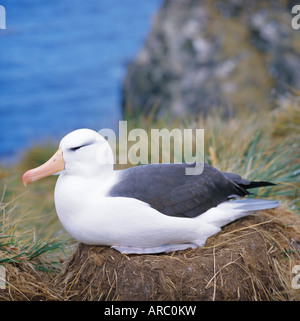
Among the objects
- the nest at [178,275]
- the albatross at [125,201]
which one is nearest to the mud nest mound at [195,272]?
the nest at [178,275]

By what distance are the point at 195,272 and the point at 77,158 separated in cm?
120

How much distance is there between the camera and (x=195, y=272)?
146 inches

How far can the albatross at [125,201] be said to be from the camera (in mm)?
3592

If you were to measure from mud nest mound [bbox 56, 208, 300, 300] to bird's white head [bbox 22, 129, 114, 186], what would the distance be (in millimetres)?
637

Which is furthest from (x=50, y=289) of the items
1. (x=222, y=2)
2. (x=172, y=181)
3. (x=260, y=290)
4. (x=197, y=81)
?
(x=222, y=2)

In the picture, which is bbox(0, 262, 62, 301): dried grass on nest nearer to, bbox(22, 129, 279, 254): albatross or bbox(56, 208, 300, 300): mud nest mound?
bbox(56, 208, 300, 300): mud nest mound

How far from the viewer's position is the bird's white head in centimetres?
368

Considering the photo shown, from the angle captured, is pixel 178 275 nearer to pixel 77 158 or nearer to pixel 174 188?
pixel 174 188

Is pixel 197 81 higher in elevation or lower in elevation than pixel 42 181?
higher

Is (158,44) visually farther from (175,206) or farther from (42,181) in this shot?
(175,206)

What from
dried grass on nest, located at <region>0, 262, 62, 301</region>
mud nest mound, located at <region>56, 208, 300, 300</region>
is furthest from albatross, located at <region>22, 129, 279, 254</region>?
dried grass on nest, located at <region>0, 262, 62, 301</region>
